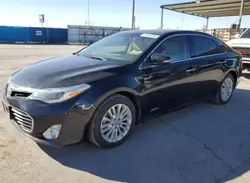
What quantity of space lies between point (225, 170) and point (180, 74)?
1779 mm

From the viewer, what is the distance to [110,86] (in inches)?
132

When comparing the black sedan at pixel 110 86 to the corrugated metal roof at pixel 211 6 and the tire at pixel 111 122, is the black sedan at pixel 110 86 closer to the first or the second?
the tire at pixel 111 122

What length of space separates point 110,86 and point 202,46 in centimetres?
249

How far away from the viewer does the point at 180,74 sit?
14.5ft

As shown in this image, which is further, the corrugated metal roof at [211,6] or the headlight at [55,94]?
the corrugated metal roof at [211,6]

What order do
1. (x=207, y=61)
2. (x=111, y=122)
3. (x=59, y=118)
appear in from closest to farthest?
(x=59, y=118) < (x=111, y=122) < (x=207, y=61)

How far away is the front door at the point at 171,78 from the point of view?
3920mm

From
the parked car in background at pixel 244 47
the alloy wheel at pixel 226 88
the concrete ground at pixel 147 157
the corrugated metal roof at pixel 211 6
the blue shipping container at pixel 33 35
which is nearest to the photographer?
the concrete ground at pixel 147 157

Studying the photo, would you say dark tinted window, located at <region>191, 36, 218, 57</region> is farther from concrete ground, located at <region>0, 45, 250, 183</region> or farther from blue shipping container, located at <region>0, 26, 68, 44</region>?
blue shipping container, located at <region>0, 26, 68, 44</region>

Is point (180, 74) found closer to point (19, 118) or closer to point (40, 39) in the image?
point (19, 118)

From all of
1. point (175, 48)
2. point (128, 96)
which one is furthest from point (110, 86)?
point (175, 48)

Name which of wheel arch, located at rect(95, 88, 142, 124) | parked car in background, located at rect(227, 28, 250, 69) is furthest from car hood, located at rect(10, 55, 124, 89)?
parked car in background, located at rect(227, 28, 250, 69)

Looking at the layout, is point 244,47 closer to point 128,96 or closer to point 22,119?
point 128,96

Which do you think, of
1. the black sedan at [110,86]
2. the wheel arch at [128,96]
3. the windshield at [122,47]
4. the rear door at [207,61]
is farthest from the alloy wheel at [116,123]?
the rear door at [207,61]
